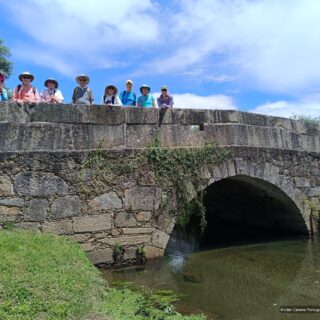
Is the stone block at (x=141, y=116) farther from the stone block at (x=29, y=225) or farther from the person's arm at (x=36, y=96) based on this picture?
the stone block at (x=29, y=225)

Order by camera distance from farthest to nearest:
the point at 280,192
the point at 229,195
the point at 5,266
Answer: the point at 229,195 < the point at 280,192 < the point at 5,266

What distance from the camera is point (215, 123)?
22.9 ft

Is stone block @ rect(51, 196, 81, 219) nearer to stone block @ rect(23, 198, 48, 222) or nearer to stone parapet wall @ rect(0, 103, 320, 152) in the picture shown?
stone block @ rect(23, 198, 48, 222)

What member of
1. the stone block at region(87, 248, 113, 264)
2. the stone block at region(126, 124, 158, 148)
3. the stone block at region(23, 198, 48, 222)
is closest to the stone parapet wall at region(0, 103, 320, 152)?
the stone block at region(126, 124, 158, 148)

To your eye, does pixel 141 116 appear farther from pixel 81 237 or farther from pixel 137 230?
pixel 81 237

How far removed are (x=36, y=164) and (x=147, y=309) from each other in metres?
2.36

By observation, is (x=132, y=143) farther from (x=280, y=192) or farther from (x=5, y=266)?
(x=280, y=192)

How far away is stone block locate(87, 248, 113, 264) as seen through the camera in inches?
219

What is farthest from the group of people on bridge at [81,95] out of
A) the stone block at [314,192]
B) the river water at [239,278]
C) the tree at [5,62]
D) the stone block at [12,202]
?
the tree at [5,62]

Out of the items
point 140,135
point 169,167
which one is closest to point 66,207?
point 140,135

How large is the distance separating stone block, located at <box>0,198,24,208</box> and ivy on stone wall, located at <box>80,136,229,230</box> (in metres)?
0.80

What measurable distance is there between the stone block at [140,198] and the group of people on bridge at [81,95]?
4.26 ft

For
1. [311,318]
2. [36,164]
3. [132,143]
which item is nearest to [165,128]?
[132,143]

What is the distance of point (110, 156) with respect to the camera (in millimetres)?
5770
